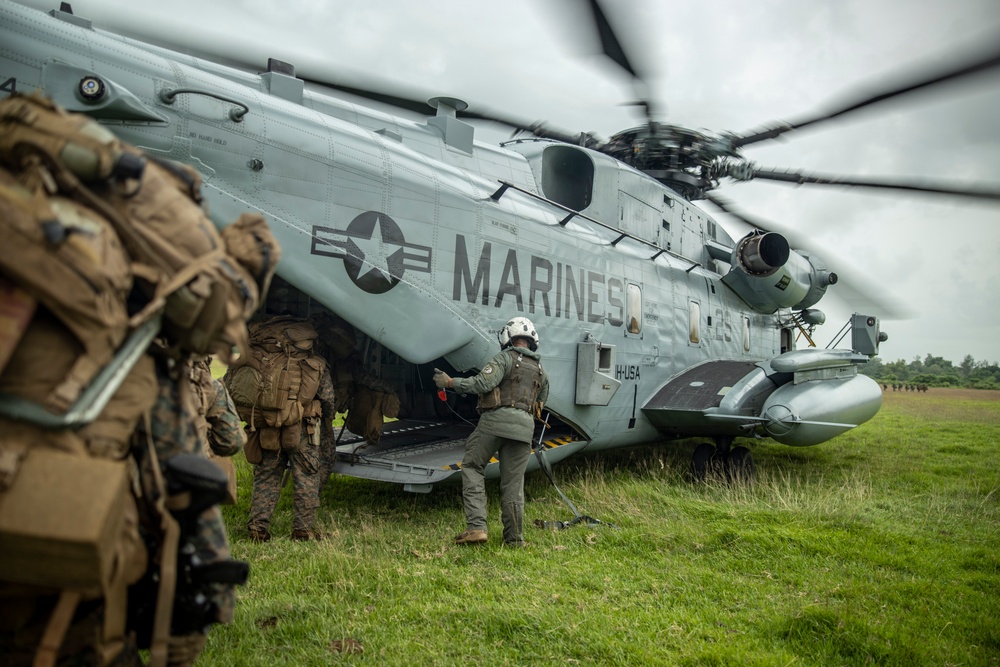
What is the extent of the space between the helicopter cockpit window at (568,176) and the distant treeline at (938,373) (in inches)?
1263

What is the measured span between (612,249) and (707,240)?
3390mm

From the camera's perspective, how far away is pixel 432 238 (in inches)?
225

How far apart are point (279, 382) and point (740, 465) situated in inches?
216

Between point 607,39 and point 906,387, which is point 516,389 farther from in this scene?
point 906,387

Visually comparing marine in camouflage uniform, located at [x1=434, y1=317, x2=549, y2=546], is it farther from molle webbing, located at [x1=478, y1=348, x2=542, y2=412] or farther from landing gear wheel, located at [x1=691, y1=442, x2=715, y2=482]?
landing gear wheel, located at [x1=691, y1=442, x2=715, y2=482]

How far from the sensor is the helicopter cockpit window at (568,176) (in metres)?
8.16

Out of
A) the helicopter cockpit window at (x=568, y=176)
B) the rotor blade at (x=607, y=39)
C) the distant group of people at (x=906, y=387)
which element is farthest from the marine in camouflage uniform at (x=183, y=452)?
the distant group of people at (x=906, y=387)

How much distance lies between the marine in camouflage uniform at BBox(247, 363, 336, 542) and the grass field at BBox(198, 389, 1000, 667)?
18 cm

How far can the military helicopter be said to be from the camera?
181 inches

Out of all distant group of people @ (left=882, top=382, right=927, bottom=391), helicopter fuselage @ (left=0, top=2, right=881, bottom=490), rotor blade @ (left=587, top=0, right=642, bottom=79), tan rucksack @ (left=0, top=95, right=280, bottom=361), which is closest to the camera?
tan rucksack @ (left=0, top=95, right=280, bottom=361)

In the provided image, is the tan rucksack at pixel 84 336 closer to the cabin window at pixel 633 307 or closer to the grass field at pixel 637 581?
the grass field at pixel 637 581

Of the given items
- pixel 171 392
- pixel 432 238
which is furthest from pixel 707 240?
pixel 171 392

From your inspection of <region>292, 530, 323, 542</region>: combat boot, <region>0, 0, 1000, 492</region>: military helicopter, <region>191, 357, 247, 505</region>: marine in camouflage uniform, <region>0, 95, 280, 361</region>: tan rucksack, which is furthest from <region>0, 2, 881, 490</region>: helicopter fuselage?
<region>0, 95, 280, 361</region>: tan rucksack

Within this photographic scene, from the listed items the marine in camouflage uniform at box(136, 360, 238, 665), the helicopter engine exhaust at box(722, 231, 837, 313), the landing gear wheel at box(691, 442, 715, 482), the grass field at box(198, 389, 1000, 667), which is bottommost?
the grass field at box(198, 389, 1000, 667)
